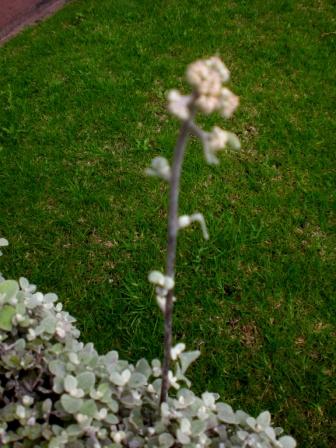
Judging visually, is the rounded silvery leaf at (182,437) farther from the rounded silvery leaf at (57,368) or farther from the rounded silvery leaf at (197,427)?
the rounded silvery leaf at (57,368)

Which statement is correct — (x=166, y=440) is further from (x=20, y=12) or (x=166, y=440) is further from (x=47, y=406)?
(x=20, y=12)

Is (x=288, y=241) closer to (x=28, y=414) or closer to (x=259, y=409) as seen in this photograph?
(x=259, y=409)

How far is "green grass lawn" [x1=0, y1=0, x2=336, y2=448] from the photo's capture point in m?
2.81

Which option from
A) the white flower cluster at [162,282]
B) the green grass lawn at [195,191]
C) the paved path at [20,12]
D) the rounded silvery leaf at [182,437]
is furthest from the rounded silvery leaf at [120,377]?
the paved path at [20,12]

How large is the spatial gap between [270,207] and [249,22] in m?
2.40

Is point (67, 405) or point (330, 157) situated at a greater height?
point (67, 405)

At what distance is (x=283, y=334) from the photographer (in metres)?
2.84

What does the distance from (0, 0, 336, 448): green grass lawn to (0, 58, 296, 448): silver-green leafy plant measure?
39.7 inches

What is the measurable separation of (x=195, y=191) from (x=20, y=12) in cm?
346

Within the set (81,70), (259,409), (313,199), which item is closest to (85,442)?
(259,409)

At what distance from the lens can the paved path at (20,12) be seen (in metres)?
5.34

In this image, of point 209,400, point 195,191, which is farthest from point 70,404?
point 195,191

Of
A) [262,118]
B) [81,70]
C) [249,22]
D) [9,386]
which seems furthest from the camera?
[249,22]

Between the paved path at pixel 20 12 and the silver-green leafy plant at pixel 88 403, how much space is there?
439 cm
